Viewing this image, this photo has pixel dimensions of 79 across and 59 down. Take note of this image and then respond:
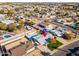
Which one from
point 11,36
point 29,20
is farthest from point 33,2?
point 11,36

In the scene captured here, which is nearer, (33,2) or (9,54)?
(9,54)

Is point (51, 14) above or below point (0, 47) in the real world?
above

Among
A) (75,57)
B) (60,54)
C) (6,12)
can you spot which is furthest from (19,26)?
(75,57)

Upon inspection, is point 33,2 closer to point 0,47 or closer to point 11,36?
point 11,36

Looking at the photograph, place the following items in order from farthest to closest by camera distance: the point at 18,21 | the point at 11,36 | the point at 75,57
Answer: the point at 18,21 → the point at 11,36 → the point at 75,57

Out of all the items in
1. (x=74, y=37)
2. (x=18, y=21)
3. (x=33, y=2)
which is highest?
(x=33, y=2)

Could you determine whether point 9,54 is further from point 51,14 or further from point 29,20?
point 51,14

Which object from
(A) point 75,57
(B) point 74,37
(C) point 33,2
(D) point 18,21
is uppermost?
(C) point 33,2

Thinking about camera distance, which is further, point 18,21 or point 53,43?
point 18,21

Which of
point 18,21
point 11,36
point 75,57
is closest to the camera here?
point 75,57
